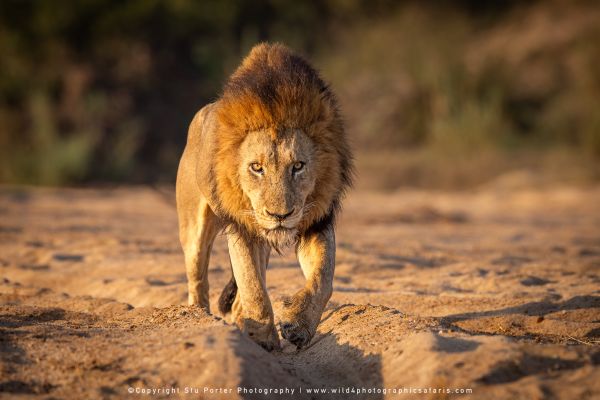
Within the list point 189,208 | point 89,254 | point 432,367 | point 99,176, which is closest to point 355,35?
point 99,176

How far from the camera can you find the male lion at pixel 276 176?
4.60m

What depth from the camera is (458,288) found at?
6.36 metres

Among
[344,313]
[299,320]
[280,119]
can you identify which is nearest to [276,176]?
[280,119]

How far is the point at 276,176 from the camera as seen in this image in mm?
4637

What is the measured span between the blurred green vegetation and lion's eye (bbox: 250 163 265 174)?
11.0m

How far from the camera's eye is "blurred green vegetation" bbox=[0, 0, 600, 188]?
1636cm

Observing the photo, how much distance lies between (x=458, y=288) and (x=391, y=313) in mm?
1730

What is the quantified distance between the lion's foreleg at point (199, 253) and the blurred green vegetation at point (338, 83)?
10.2 metres

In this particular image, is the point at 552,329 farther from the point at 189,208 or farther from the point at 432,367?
the point at 189,208

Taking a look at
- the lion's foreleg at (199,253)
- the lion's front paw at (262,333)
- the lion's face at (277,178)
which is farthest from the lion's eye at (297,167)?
the lion's foreleg at (199,253)

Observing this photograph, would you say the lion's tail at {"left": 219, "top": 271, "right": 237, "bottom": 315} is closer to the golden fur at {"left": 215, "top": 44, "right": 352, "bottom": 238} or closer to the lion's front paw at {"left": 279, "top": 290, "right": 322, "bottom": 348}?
the golden fur at {"left": 215, "top": 44, "right": 352, "bottom": 238}

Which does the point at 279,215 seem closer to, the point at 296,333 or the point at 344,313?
the point at 296,333

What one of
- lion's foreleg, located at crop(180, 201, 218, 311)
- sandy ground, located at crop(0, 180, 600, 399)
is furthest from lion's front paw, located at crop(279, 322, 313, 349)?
lion's foreleg, located at crop(180, 201, 218, 311)

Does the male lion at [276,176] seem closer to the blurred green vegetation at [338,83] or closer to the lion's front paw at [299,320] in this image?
the lion's front paw at [299,320]
